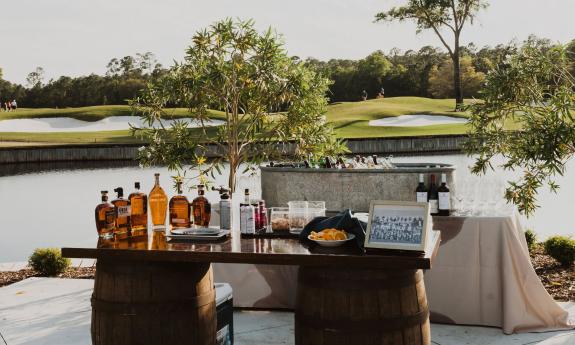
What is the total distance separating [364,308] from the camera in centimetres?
256

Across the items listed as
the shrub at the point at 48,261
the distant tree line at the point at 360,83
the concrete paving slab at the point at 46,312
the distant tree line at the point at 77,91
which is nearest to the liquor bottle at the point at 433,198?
the concrete paving slab at the point at 46,312

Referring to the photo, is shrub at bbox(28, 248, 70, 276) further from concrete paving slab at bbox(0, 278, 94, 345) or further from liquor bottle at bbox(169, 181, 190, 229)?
liquor bottle at bbox(169, 181, 190, 229)

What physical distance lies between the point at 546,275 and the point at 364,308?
309 centimetres

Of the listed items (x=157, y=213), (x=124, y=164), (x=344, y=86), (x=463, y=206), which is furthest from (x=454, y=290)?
(x=344, y=86)

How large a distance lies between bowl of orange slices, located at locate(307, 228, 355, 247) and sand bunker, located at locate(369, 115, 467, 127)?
91.4 feet

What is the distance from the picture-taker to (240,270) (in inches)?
177

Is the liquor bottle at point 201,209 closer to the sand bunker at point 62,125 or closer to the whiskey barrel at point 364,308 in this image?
the whiskey barrel at point 364,308

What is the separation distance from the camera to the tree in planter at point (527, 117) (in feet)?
15.3

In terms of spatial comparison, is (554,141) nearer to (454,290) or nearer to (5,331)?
(454,290)

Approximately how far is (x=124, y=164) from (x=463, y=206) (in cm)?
1864

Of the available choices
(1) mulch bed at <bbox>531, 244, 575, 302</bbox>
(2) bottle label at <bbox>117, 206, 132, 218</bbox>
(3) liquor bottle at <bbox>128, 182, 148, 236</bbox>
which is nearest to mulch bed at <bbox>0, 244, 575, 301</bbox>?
(1) mulch bed at <bbox>531, 244, 575, 302</bbox>

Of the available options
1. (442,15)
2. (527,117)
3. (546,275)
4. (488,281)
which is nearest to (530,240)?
(546,275)

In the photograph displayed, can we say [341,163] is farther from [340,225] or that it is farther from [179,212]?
[340,225]

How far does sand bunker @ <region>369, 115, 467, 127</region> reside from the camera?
30.8m
